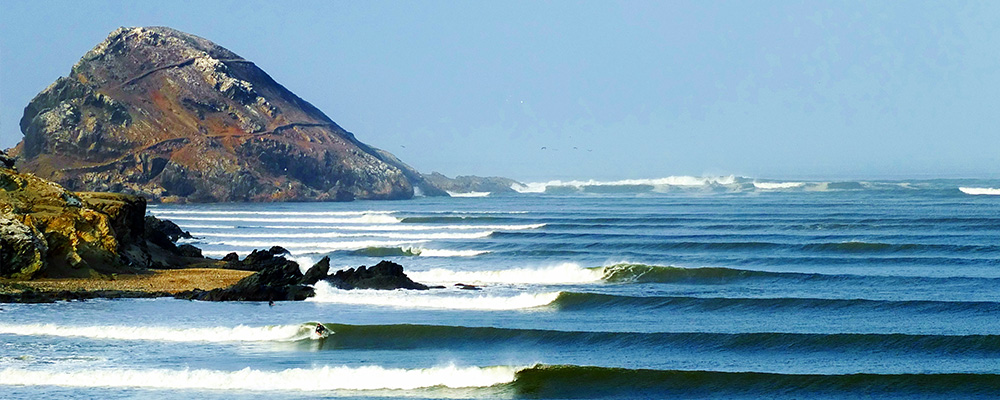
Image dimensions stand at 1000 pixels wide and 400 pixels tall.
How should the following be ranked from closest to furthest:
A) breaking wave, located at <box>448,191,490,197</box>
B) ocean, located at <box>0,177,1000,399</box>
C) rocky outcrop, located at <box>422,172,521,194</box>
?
ocean, located at <box>0,177,1000,399</box>
breaking wave, located at <box>448,191,490,197</box>
rocky outcrop, located at <box>422,172,521,194</box>

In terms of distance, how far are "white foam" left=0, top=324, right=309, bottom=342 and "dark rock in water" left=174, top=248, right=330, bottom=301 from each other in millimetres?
4206

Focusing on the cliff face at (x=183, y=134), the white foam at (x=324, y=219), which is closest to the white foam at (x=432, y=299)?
the white foam at (x=324, y=219)

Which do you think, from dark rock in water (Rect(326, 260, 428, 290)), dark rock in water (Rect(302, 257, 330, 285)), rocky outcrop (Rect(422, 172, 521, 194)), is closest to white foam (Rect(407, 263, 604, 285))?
dark rock in water (Rect(326, 260, 428, 290))

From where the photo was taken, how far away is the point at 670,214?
204ft

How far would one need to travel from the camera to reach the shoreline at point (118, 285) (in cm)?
2491

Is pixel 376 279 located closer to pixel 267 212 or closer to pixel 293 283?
pixel 293 283

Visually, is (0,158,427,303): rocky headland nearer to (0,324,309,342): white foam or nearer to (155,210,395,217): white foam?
(0,324,309,342): white foam

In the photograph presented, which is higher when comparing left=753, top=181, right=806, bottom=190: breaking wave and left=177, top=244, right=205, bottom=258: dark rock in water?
left=753, top=181, right=806, bottom=190: breaking wave

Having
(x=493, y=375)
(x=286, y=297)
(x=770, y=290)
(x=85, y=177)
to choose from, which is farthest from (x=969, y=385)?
(x=85, y=177)

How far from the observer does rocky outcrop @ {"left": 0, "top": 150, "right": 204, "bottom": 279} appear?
26484 mm

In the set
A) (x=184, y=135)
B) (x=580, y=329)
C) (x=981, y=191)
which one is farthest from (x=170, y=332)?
(x=184, y=135)

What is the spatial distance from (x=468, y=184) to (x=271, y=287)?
8923cm

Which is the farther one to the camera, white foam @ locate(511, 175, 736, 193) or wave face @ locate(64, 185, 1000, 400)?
white foam @ locate(511, 175, 736, 193)

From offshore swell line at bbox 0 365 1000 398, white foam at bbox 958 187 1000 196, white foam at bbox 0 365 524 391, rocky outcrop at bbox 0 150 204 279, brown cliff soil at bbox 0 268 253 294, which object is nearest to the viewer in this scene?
offshore swell line at bbox 0 365 1000 398
